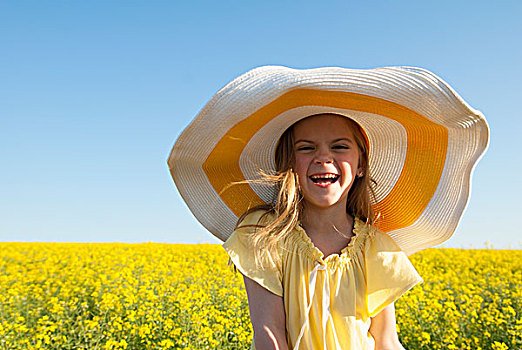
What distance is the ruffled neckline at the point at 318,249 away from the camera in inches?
62.4

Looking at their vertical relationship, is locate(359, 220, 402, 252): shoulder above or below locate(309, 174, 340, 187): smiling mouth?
below

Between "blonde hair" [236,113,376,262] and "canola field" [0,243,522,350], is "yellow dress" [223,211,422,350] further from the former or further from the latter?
"canola field" [0,243,522,350]

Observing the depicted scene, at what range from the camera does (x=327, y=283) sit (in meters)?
1.54

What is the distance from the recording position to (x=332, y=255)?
1588 mm

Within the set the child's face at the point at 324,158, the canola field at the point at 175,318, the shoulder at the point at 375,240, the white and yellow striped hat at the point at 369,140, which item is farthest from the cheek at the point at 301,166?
the canola field at the point at 175,318

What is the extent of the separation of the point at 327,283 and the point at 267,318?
0.23 m

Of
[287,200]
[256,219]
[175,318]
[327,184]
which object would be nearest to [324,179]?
[327,184]

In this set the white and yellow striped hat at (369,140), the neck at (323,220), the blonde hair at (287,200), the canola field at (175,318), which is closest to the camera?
the white and yellow striped hat at (369,140)

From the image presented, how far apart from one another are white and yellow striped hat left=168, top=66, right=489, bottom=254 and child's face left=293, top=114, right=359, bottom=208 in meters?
0.06

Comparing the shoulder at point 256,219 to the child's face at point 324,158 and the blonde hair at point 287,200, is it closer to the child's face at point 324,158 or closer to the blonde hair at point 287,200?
the blonde hair at point 287,200

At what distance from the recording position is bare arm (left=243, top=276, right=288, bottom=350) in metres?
1.45

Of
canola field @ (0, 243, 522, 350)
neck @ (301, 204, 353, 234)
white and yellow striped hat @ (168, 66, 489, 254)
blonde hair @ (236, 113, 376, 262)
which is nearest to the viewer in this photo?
white and yellow striped hat @ (168, 66, 489, 254)

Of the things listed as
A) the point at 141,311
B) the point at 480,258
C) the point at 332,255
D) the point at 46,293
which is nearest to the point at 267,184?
the point at 332,255

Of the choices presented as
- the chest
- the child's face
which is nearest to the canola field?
the chest
